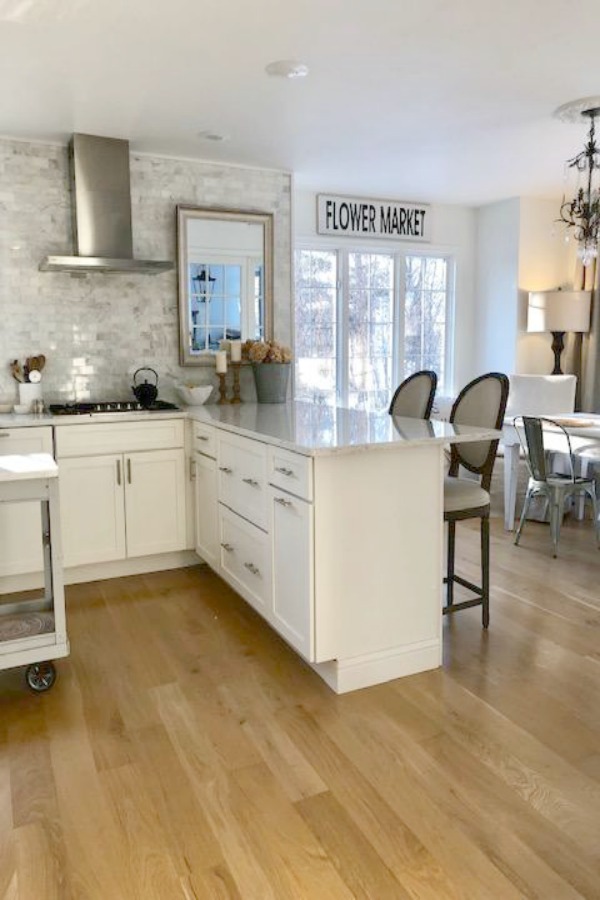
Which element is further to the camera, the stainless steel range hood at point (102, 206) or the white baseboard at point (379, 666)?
the stainless steel range hood at point (102, 206)

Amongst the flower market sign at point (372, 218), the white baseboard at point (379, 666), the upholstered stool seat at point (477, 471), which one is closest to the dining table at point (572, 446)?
the upholstered stool seat at point (477, 471)

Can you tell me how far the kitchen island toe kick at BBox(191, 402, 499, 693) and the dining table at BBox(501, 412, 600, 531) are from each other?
166 cm

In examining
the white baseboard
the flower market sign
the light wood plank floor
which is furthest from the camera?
the flower market sign

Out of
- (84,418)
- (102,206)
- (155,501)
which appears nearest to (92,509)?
(155,501)

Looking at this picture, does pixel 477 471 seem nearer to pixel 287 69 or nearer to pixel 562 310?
pixel 287 69

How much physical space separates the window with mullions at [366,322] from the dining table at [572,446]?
1.79 m

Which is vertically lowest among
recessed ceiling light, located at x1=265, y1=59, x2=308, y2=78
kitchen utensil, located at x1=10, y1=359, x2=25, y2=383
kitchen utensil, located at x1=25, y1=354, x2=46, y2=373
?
kitchen utensil, located at x1=10, y1=359, x2=25, y2=383

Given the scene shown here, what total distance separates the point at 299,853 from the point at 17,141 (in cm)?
377

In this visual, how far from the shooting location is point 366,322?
234 inches

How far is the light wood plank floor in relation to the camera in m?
1.57

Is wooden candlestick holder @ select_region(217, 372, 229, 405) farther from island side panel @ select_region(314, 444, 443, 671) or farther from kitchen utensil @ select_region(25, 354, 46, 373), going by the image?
island side panel @ select_region(314, 444, 443, 671)

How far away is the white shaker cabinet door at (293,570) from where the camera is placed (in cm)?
233

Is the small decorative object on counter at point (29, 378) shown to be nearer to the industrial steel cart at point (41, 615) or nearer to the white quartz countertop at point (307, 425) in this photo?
the white quartz countertop at point (307, 425)

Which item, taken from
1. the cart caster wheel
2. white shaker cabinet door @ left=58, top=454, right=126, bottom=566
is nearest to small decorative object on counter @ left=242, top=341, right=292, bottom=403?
white shaker cabinet door @ left=58, top=454, right=126, bottom=566
